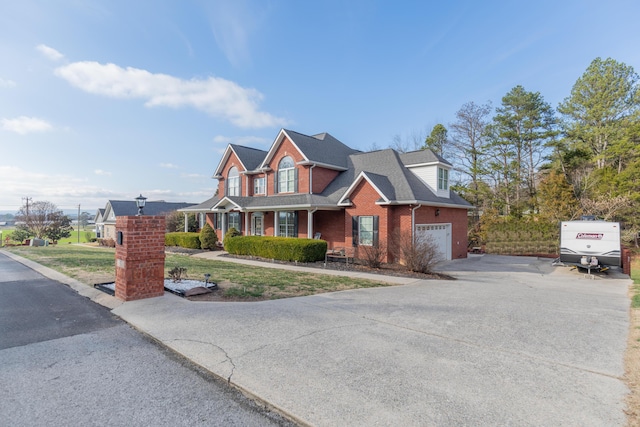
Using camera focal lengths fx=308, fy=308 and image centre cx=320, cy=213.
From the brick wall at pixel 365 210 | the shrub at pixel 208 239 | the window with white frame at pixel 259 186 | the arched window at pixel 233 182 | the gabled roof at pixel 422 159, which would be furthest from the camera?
the arched window at pixel 233 182

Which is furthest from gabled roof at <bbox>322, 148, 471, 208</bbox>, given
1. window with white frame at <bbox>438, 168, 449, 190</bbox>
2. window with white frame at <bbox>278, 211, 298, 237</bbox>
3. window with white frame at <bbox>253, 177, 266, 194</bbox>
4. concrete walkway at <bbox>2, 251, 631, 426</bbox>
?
concrete walkway at <bbox>2, 251, 631, 426</bbox>

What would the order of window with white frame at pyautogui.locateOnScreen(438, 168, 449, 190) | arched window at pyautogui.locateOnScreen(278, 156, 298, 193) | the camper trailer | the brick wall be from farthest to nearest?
arched window at pyautogui.locateOnScreen(278, 156, 298, 193) < window with white frame at pyautogui.locateOnScreen(438, 168, 449, 190) < the brick wall < the camper trailer

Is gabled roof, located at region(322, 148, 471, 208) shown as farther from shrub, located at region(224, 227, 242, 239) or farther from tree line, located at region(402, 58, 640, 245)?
tree line, located at region(402, 58, 640, 245)

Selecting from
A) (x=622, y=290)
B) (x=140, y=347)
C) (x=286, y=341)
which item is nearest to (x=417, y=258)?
(x=622, y=290)

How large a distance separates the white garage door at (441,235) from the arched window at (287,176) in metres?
8.82

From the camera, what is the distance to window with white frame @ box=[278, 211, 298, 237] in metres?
20.2

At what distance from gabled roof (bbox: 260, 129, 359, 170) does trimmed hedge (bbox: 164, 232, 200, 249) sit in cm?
743

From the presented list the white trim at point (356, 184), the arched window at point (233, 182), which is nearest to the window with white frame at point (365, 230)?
the white trim at point (356, 184)

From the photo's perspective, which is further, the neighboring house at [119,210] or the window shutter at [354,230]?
the neighboring house at [119,210]

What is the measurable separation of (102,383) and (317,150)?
63.3 feet

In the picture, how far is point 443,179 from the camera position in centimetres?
1911

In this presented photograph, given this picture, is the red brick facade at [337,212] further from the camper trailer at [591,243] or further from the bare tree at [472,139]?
the bare tree at [472,139]

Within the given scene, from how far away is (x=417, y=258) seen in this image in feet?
42.7

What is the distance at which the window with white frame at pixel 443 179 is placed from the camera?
733 inches
